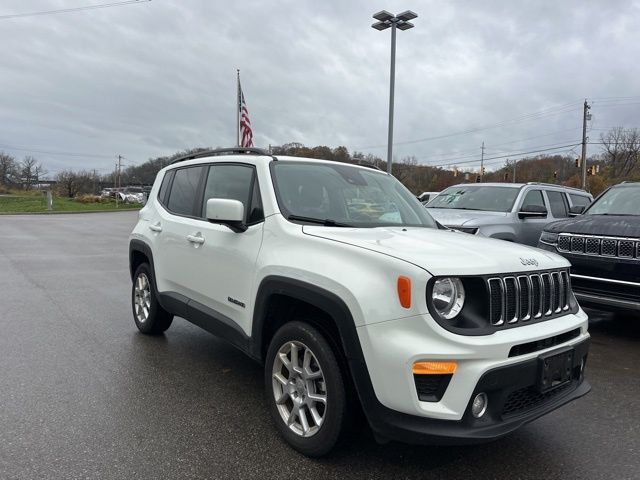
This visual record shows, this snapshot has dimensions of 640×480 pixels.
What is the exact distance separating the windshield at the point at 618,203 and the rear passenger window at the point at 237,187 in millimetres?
5256

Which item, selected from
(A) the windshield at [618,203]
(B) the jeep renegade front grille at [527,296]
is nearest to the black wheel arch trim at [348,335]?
(B) the jeep renegade front grille at [527,296]

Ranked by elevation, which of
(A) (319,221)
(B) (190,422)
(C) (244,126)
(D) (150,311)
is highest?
(C) (244,126)

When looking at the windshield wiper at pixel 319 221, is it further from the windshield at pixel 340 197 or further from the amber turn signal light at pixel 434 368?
the amber turn signal light at pixel 434 368

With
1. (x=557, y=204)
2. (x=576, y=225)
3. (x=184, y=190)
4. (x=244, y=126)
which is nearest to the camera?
(x=184, y=190)

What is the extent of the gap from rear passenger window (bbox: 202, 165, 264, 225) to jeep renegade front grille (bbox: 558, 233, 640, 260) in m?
4.13

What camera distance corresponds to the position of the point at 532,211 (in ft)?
28.0

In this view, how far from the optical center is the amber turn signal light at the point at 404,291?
2539 mm

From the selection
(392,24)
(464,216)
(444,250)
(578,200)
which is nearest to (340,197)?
(444,250)

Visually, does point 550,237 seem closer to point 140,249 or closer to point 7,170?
point 140,249

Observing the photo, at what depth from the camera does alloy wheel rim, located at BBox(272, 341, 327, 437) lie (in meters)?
3.01

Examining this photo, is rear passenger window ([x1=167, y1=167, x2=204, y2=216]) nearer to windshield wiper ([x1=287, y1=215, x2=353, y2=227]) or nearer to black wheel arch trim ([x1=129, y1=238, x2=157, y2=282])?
black wheel arch trim ([x1=129, y1=238, x2=157, y2=282])

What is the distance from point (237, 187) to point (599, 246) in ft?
13.8

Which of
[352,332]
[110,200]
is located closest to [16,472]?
[352,332]

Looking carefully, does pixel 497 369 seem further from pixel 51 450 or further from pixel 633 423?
pixel 51 450
